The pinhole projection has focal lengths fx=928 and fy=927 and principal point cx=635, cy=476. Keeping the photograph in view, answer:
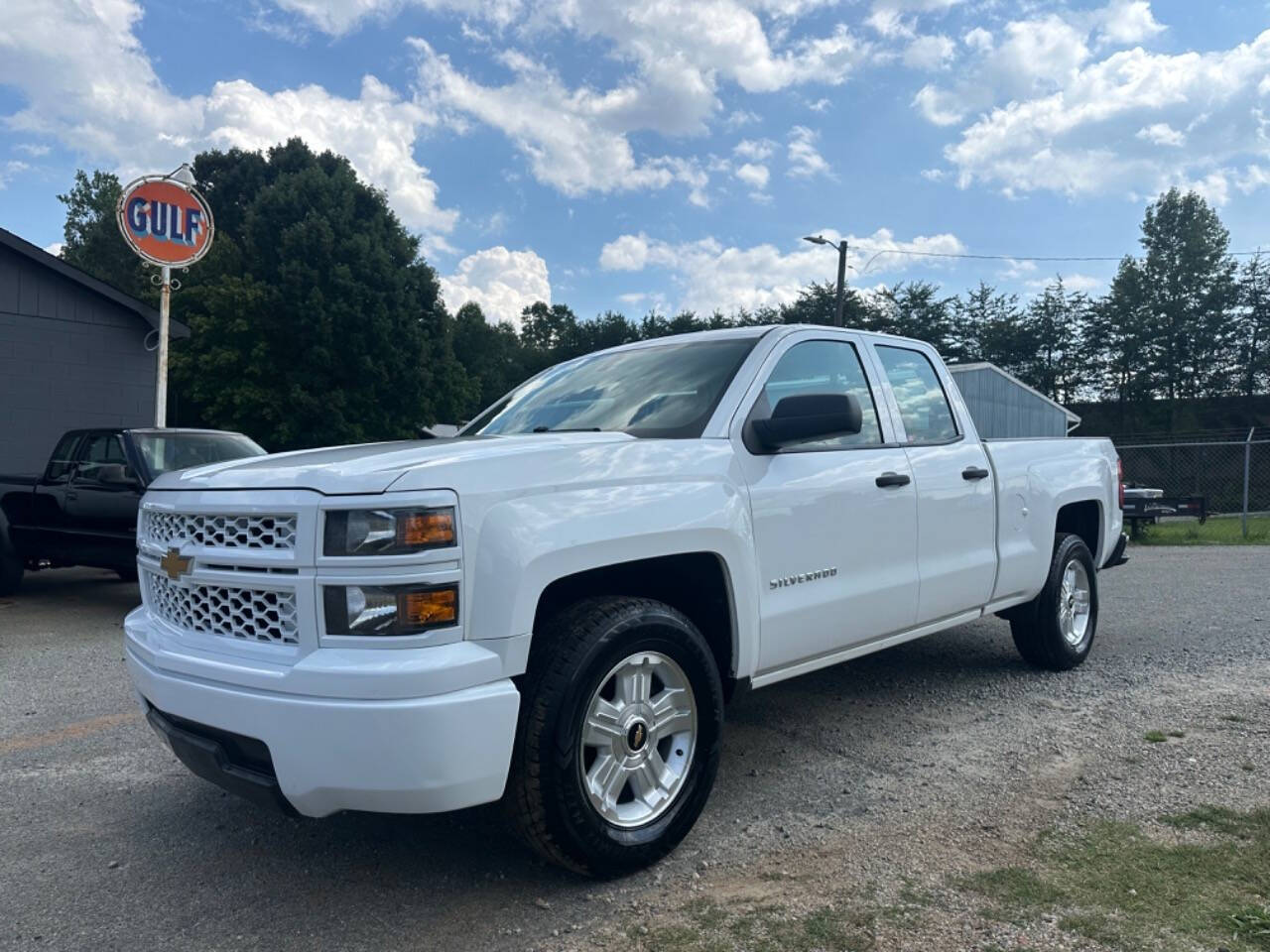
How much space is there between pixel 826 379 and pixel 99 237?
157 ft

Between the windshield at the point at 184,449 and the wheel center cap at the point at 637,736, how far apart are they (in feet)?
19.4

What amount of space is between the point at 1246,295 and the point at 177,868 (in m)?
54.4

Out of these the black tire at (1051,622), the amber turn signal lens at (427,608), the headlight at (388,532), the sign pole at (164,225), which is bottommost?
the black tire at (1051,622)

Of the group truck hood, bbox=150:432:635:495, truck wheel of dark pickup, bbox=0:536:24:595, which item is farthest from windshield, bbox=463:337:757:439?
truck wheel of dark pickup, bbox=0:536:24:595

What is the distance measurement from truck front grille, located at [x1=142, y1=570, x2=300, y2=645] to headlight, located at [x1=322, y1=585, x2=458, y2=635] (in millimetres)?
185

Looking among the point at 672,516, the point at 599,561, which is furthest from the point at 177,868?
the point at 672,516

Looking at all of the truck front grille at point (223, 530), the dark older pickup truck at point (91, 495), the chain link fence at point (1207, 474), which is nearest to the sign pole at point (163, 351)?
the dark older pickup truck at point (91, 495)

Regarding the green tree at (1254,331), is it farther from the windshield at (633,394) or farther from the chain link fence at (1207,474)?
the windshield at (633,394)

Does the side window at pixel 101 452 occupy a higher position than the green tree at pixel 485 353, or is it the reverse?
the green tree at pixel 485 353

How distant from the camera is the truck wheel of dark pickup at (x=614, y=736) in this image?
2.70 metres

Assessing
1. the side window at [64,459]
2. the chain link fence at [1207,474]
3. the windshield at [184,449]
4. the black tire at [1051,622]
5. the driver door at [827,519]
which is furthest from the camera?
the chain link fence at [1207,474]

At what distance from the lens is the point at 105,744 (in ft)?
14.6

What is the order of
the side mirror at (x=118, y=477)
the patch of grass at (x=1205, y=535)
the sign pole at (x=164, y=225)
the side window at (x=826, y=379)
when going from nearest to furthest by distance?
the side window at (x=826, y=379)
the side mirror at (x=118, y=477)
the sign pole at (x=164, y=225)
the patch of grass at (x=1205, y=535)

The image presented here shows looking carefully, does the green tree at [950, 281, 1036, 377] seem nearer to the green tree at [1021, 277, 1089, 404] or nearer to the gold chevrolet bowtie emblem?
the green tree at [1021, 277, 1089, 404]
